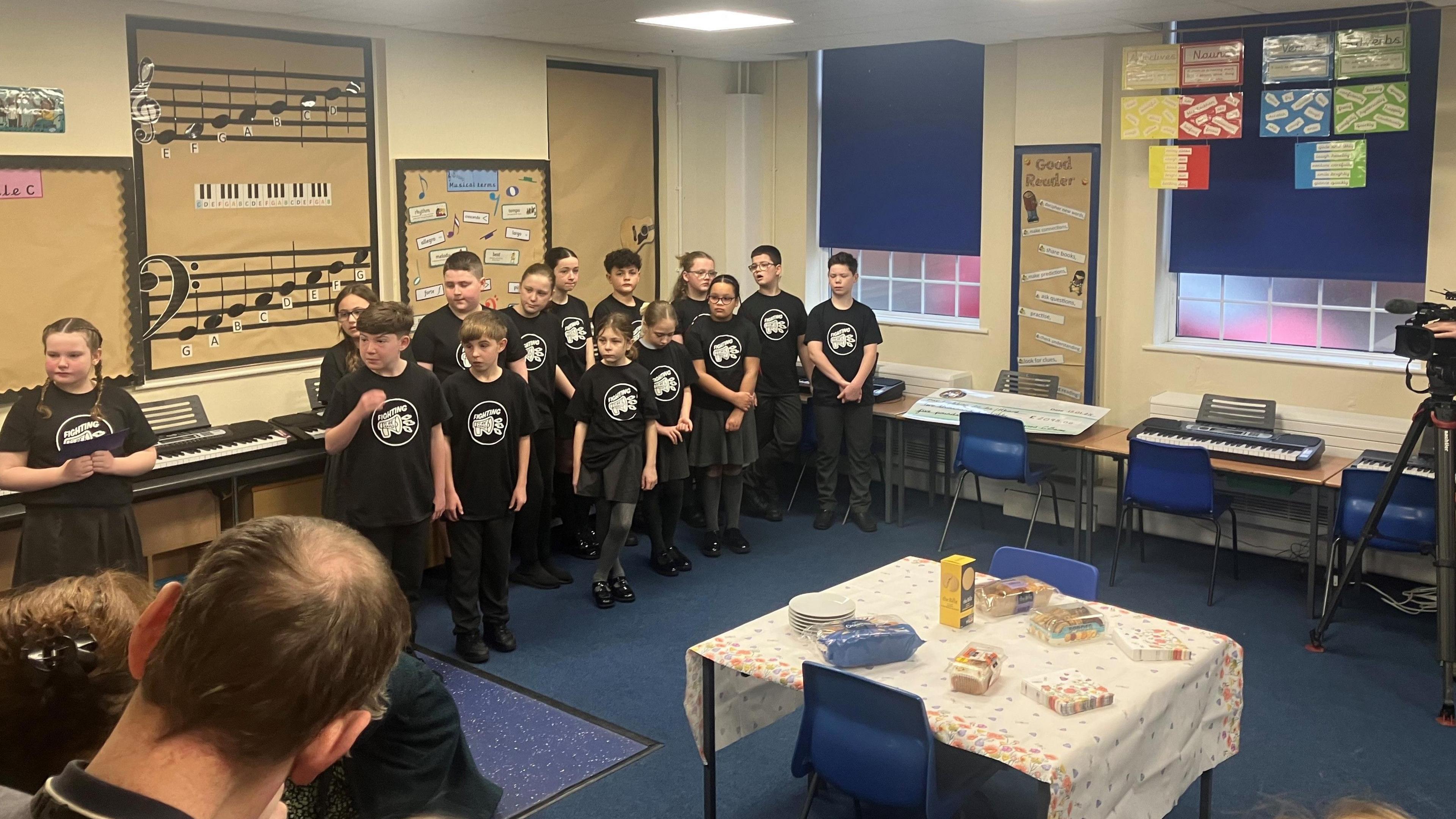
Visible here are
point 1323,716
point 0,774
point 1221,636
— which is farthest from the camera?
point 1323,716

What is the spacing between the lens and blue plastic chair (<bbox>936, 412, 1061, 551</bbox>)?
6.60 meters

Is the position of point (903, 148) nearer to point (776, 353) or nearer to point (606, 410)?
point (776, 353)

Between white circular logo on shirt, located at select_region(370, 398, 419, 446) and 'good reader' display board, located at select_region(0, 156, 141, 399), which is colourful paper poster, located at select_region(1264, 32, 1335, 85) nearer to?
white circular logo on shirt, located at select_region(370, 398, 419, 446)

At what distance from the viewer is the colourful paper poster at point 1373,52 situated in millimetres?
5707

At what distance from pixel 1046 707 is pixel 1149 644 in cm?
52

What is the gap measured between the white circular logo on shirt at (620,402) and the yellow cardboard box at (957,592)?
245cm

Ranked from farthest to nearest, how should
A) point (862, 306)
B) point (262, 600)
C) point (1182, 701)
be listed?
point (862, 306), point (1182, 701), point (262, 600)

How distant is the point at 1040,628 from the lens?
12.1 feet

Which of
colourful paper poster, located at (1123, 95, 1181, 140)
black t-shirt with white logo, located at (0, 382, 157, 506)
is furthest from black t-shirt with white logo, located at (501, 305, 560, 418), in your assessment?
colourful paper poster, located at (1123, 95, 1181, 140)

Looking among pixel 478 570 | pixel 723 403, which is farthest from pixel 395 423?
pixel 723 403

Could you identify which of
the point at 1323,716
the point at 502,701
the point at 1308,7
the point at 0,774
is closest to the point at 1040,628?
the point at 1323,716

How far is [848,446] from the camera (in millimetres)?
7371

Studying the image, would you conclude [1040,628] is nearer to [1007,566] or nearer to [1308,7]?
[1007,566]

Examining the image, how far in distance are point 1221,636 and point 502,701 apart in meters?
2.75
